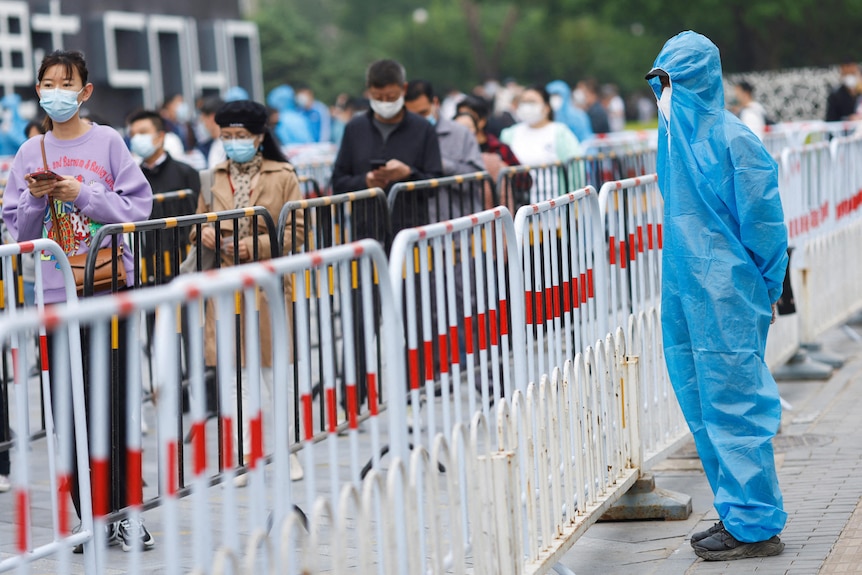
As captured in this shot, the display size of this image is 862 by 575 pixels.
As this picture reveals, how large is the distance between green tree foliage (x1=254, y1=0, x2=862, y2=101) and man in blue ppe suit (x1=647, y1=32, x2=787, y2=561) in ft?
152

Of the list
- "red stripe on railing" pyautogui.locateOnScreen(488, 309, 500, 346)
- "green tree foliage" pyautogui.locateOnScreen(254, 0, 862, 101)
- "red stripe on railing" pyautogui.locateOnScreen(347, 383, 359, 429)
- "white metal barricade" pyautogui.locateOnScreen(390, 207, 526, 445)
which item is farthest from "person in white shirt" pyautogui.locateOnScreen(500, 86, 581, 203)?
"green tree foliage" pyautogui.locateOnScreen(254, 0, 862, 101)

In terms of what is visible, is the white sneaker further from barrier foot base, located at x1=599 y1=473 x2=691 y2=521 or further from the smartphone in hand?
the smartphone in hand

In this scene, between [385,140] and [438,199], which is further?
[385,140]

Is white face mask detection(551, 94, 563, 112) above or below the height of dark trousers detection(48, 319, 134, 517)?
above

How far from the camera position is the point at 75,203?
5.87 m

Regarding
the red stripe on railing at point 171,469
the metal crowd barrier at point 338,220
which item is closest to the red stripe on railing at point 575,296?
the metal crowd barrier at point 338,220

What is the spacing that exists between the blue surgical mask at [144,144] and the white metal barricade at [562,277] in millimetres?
4044

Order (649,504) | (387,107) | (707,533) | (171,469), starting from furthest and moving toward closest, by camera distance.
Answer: (387,107) < (649,504) < (707,533) < (171,469)

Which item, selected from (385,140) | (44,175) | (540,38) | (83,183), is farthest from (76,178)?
Result: (540,38)

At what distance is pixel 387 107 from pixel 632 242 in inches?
95.7

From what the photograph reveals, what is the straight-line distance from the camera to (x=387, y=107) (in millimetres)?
8211

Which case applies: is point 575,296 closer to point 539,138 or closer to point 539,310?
point 539,310

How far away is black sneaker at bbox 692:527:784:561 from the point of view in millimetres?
5402

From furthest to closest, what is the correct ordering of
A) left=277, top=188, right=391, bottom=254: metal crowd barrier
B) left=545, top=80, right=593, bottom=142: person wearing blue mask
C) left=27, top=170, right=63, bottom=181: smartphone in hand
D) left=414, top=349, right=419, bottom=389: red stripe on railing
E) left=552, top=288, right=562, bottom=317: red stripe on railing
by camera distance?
1. left=545, top=80, right=593, bottom=142: person wearing blue mask
2. left=277, top=188, right=391, bottom=254: metal crowd barrier
3. left=27, top=170, right=63, bottom=181: smartphone in hand
4. left=552, top=288, right=562, bottom=317: red stripe on railing
5. left=414, top=349, right=419, bottom=389: red stripe on railing
